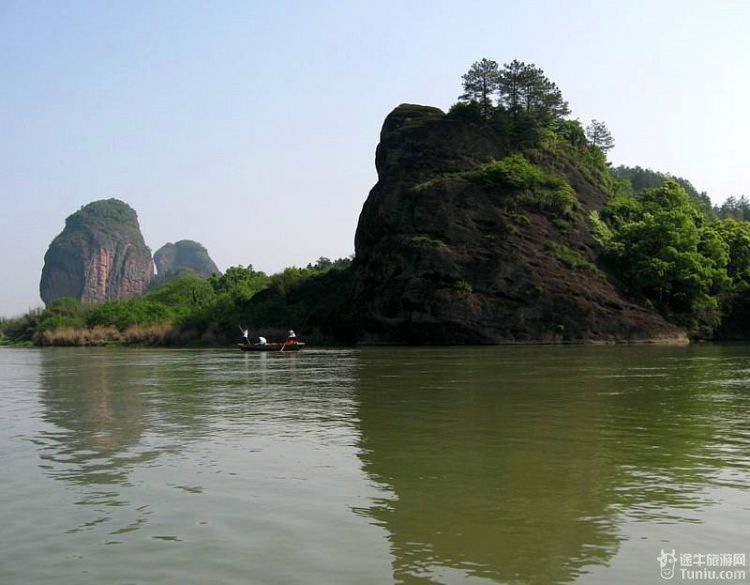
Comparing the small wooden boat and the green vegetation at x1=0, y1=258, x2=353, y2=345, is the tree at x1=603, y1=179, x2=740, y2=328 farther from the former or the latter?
the small wooden boat

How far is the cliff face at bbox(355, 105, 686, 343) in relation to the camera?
71.3 m

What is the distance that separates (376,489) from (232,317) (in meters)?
91.2

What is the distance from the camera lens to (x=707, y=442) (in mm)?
14188

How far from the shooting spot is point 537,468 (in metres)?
11.9

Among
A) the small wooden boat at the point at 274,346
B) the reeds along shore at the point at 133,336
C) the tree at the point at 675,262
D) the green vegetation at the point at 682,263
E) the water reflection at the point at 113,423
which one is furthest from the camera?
the reeds along shore at the point at 133,336

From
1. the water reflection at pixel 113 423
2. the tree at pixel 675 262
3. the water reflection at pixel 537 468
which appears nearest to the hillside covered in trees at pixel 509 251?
the tree at pixel 675 262

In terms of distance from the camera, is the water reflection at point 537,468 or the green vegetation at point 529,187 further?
the green vegetation at point 529,187

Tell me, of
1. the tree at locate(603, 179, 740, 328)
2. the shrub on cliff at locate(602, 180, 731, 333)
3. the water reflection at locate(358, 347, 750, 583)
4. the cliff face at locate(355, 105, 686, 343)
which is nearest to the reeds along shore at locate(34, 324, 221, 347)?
the cliff face at locate(355, 105, 686, 343)

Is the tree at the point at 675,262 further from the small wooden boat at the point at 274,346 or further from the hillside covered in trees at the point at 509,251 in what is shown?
the small wooden boat at the point at 274,346

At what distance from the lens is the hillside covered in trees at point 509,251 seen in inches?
2842

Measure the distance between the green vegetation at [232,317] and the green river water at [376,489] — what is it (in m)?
64.4

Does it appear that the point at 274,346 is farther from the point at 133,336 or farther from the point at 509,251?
the point at 133,336

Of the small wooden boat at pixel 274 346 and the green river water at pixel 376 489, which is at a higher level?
the small wooden boat at pixel 274 346

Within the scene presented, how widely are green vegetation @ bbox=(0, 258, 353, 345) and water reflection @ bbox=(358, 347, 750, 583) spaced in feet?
204
